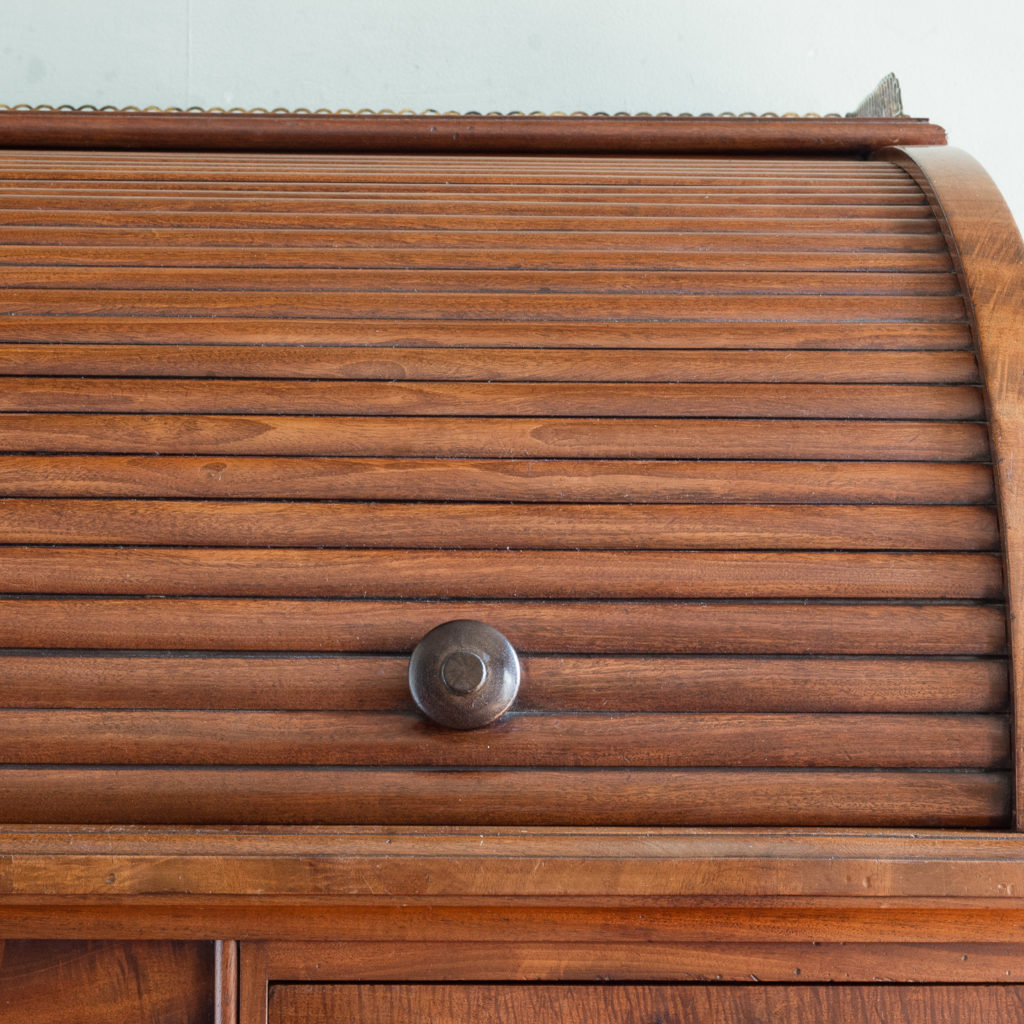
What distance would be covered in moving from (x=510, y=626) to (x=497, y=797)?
134 millimetres

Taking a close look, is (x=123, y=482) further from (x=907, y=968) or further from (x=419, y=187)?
(x=907, y=968)

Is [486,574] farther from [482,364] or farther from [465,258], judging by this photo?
[465,258]

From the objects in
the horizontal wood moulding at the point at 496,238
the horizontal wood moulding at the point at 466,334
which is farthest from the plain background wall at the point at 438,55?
the horizontal wood moulding at the point at 466,334

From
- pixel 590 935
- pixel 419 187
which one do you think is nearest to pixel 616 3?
pixel 419 187

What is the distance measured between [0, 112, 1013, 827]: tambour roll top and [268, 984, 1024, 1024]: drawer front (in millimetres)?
123

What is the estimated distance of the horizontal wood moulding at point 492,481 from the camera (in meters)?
0.74

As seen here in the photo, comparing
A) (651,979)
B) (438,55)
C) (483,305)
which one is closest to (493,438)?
(483,305)

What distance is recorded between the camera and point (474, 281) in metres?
0.84

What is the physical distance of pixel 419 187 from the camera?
0.96 m

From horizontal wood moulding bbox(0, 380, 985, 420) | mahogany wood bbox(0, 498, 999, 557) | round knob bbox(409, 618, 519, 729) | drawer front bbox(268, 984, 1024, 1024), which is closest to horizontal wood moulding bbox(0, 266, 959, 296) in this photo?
horizontal wood moulding bbox(0, 380, 985, 420)

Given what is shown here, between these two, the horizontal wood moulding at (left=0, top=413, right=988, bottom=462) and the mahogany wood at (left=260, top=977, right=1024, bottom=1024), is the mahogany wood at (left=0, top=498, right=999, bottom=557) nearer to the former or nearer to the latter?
the horizontal wood moulding at (left=0, top=413, right=988, bottom=462)

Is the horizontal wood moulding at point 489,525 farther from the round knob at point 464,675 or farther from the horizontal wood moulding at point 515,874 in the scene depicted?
the horizontal wood moulding at point 515,874

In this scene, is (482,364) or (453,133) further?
(453,133)

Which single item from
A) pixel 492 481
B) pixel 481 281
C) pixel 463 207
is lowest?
pixel 492 481
